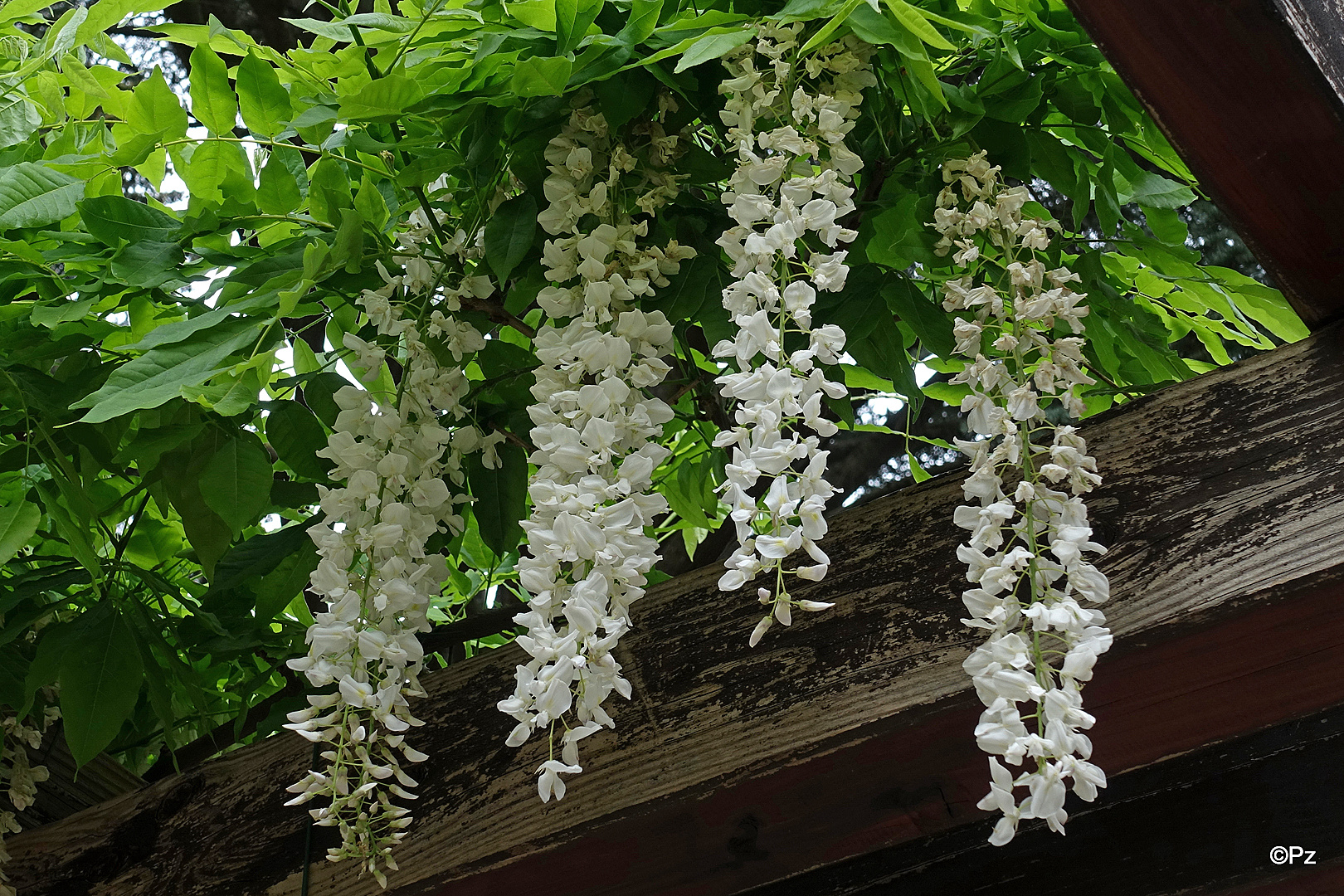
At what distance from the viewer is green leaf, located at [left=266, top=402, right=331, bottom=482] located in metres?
0.79

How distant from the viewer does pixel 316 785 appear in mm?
635

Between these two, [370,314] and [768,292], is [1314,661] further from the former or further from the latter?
[370,314]

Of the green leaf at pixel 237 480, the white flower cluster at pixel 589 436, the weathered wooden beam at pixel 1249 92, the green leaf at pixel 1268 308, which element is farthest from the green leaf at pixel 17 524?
the green leaf at pixel 1268 308

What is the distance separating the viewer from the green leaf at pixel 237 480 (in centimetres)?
72

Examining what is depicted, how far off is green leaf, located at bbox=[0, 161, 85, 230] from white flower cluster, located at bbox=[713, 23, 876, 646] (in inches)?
19.4

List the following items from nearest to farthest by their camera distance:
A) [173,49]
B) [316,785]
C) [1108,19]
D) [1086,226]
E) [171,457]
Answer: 1. [1108,19]
2. [316,785]
3. [171,457]
4. [1086,226]
5. [173,49]

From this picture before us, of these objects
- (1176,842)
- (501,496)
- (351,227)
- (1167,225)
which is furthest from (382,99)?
(1176,842)

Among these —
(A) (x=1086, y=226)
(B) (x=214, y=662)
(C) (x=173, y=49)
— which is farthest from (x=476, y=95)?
(C) (x=173, y=49)

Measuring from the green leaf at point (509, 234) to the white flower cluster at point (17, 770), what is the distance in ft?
2.16

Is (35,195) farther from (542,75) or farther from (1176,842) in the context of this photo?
(1176,842)

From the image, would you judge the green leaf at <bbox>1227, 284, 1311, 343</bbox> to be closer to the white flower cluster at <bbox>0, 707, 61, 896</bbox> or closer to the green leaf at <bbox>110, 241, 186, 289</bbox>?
the green leaf at <bbox>110, 241, 186, 289</bbox>

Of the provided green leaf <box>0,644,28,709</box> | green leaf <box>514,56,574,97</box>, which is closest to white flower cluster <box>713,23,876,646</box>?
green leaf <box>514,56,574,97</box>

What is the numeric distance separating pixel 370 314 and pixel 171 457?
0.59 feet

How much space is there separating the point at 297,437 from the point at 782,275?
0.42m
